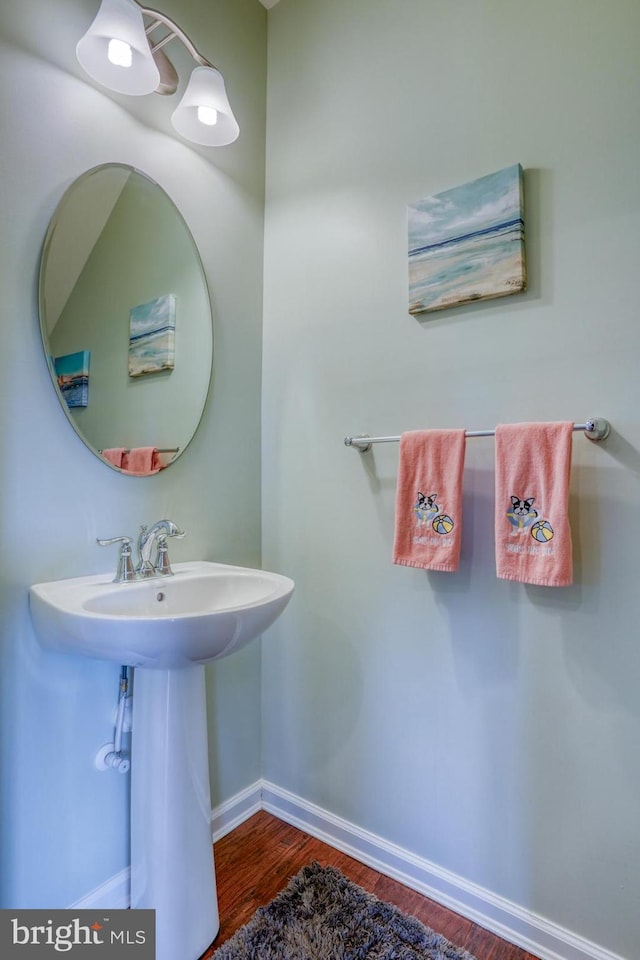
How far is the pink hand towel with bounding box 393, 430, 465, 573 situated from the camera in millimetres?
1231

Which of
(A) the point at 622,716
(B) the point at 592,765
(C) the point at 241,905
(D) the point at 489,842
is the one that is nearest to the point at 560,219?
(A) the point at 622,716

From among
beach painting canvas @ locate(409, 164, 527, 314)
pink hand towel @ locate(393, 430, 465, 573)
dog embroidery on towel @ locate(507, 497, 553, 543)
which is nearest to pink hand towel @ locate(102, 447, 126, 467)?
pink hand towel @ locate(393, 430, 465, 573)

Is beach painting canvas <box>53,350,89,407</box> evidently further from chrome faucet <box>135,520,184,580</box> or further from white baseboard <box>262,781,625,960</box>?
white baseboard <box>262,781,625,960</box>

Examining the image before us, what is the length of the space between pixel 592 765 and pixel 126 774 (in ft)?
3.78

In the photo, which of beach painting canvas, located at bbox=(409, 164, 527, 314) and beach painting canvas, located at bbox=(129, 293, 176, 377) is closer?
beach painting canvas, located at bbox=(409, 164, 527, 314)

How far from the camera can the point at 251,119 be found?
175 centimetres

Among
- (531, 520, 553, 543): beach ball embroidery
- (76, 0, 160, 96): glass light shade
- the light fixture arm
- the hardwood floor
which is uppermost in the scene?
the light fixture arm

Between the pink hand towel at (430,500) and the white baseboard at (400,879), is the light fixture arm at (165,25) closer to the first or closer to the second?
the pink hand towel at (430,500)

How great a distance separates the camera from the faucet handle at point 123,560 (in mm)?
1234

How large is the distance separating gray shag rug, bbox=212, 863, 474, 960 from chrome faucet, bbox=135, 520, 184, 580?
35.7 inches

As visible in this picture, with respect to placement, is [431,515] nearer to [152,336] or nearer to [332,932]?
[152,336]

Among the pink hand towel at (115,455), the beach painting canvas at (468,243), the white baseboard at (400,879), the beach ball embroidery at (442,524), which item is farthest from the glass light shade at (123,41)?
the white baseboard at (400,879)

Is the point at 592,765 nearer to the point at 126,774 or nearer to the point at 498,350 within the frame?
the point at 498,350

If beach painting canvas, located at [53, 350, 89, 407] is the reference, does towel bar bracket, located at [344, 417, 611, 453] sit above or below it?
below
